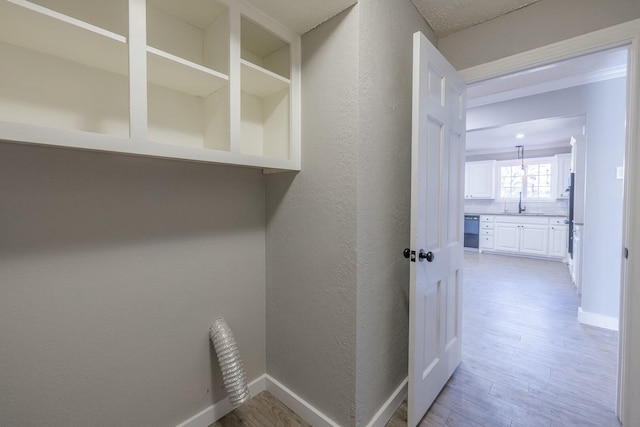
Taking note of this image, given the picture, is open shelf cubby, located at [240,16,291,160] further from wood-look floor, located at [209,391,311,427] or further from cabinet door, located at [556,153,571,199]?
cabinet door, located at [556,153,571,199]

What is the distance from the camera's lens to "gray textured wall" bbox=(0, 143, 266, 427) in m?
1.00

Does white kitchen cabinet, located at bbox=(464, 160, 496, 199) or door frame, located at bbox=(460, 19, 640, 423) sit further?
white kitchen cabinet, located at bbox=(464, 160, 496, 199)

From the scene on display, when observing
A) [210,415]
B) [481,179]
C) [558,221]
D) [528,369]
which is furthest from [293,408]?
[481,179]

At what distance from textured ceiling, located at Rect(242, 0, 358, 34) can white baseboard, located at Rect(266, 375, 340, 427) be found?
6.81ft

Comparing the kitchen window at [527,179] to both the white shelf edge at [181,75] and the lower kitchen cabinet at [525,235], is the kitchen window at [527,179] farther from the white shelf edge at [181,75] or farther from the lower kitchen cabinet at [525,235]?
the white shelf edge at [181,75]

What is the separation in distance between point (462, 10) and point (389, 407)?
240 cm

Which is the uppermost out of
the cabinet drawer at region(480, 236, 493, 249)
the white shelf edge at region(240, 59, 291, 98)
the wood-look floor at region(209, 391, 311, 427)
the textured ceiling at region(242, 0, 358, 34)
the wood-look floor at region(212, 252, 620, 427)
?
the textured ceiling at region(242, 0, 358, 34)

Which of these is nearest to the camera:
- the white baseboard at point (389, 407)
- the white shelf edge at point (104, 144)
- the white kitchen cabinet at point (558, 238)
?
the white shelf edge at point (104, 144)

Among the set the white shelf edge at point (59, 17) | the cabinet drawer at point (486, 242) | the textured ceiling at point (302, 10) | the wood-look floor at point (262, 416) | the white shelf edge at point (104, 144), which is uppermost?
the textured ceiling at point (302, 10)

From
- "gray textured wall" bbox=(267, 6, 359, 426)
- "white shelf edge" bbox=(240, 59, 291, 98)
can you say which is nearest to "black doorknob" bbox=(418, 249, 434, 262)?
"gray textured wall" bbox=(267, 6, 359, 426)

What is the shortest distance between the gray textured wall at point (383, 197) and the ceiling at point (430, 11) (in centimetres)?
10

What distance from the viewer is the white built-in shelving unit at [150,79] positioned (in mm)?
916

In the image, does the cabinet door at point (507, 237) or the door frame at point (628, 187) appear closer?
the door frame at point (628, 187)

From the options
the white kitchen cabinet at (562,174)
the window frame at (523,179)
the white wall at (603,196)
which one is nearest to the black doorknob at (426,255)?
the white wall at (603,196)
